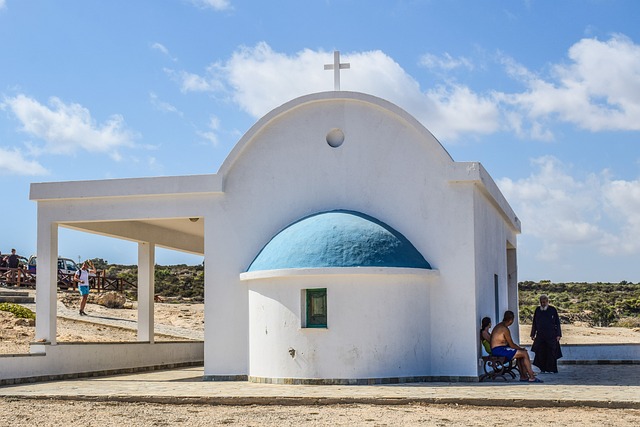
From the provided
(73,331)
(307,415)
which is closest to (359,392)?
(307,415)

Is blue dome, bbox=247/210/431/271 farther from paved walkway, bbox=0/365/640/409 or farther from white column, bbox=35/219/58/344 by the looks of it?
white column, bbox=35/219/58/344

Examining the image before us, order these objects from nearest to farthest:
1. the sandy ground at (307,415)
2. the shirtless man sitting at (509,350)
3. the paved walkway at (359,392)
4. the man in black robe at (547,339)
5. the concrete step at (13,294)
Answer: the sandy ground at (307,415) < the paved walkway at (359,392) < the shirtless man sitting at (509,350) < the man in black robe at (547,339) < the concrete step at (13,294)

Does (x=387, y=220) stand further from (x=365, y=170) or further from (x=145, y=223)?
(x=145, y=223)

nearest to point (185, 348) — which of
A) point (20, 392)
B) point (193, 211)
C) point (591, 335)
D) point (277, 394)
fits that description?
point (193, 211)

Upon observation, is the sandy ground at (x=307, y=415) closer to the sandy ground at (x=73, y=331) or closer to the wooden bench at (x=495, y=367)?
the wooden bench at (x=495, y=367)

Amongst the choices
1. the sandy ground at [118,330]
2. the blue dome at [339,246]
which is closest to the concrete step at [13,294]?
the sandy ground at [118,330]

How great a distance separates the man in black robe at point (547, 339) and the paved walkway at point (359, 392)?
1300 millimetres

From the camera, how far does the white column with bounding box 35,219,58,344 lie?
18.1 m

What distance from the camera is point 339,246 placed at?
15938 mm

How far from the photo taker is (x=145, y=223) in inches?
868

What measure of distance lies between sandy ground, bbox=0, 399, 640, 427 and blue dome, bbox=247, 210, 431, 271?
333 cm

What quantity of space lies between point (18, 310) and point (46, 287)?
11757 millimetres

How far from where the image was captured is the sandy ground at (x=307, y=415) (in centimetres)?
1158

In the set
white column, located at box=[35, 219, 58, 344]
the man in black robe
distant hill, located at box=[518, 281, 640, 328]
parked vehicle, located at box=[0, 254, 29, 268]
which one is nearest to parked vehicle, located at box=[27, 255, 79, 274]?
parked vehicle, located at box=[0, 254, 29, 268]
